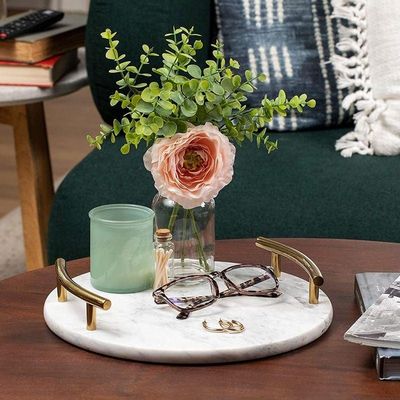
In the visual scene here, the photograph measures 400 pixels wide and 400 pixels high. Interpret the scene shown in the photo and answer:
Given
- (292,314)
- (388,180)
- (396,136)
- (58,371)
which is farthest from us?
(396,136)

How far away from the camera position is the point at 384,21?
1.91 m

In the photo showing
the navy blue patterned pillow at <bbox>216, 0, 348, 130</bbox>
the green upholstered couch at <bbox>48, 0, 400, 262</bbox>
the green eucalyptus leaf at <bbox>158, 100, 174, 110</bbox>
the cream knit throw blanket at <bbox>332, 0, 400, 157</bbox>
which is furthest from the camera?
the navy blue patterned pillow at <bbox>216, 0, 348, 130</bbox>

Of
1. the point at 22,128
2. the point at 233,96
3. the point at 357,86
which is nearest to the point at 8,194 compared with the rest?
the point at 22,128

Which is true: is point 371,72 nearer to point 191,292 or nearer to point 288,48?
point 288,48

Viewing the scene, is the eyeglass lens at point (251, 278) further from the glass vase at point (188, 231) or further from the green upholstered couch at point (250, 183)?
the green upholstered couch at point (250, 183)

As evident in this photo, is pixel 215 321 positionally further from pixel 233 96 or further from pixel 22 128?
pixel 22 128

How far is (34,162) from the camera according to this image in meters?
2.10

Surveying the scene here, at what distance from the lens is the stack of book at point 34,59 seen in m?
1.93

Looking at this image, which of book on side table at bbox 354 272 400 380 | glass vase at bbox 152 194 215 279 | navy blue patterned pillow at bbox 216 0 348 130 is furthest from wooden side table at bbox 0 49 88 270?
book on side table at bbox 354 272 400 380

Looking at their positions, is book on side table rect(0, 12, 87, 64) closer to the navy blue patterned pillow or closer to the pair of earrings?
the navy blue patterned pillow

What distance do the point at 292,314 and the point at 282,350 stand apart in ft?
0.25

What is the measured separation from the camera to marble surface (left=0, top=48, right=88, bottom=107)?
74.0 inches

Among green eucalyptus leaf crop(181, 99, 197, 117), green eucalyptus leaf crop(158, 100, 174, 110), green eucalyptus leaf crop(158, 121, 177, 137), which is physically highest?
green eucalyptus leaf crop(158, 100, 174, 110)

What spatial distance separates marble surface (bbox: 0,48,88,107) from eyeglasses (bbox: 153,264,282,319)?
87 centimetres
